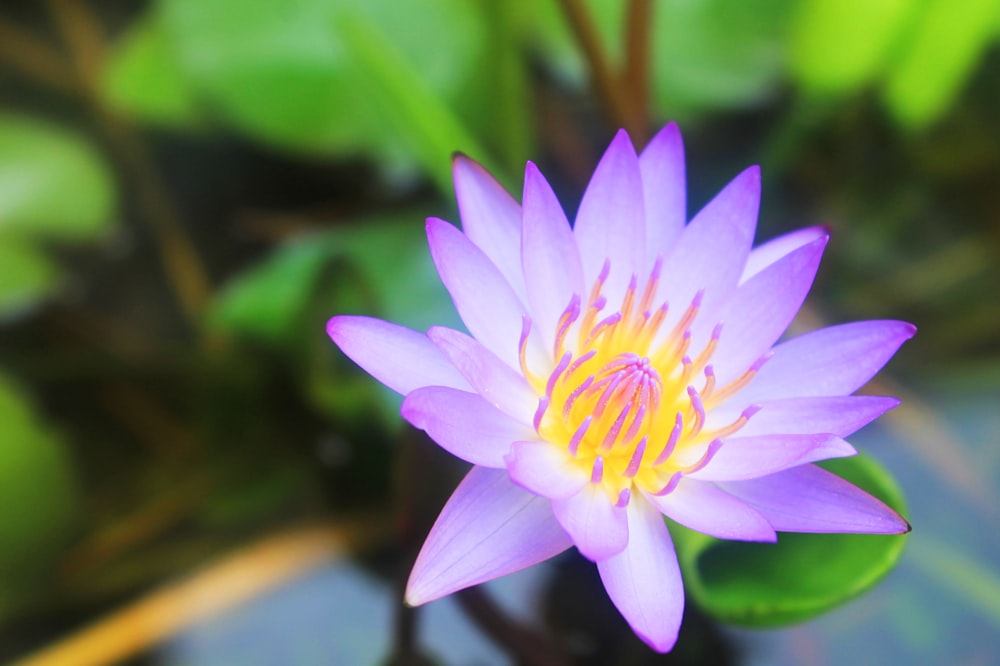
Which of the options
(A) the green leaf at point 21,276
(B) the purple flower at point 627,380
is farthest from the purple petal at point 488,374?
(A) the green leaf at point 21,276

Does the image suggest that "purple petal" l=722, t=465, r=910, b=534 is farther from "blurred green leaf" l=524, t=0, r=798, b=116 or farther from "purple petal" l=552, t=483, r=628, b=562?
"blurred green leaf" l=524, t=0, r=798, b=116

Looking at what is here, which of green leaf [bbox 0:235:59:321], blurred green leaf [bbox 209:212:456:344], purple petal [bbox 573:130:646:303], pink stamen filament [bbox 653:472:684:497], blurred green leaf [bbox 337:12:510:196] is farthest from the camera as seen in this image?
green leaf [bbox 0:235:59:321]

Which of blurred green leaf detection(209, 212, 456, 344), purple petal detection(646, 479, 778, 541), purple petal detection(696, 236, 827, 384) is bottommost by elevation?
blurred green leaf detection(209, 212, 456, 344)

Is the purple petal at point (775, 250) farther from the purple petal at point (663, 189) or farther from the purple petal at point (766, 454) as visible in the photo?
the purple petal at point (766, 454)

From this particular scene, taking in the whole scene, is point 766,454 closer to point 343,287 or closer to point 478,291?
point 478,291

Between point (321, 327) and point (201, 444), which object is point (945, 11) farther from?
point (201, 444)

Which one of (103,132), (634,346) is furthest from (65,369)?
(634,346)

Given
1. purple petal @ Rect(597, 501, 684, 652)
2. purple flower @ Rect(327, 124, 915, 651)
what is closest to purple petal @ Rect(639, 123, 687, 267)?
purple flower @ Rect(327, 124, 915, 651)
